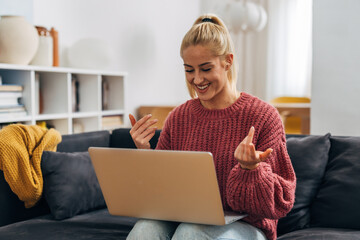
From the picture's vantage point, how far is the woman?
52.3 inches

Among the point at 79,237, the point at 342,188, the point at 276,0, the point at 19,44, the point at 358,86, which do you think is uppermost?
the point at 276,0

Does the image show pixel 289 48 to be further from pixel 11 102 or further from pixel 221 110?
pixel 221 110

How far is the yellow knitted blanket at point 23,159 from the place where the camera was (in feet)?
6.15

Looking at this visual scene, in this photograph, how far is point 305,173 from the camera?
1.84 meters

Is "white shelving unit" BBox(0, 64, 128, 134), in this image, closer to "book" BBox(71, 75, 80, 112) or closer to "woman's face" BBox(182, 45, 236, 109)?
"book" BBox(71, 75, 80, 112)

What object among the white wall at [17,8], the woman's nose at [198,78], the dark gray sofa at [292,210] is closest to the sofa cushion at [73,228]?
the dark gray sofa at [292,210]

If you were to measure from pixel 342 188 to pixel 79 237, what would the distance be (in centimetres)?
103

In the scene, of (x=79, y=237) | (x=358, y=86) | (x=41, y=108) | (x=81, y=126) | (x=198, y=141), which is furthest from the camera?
(x=81, y=126)

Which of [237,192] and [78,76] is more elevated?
[78,76]

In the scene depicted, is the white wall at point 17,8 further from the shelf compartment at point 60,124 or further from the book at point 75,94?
the shelf compartment at point 60,124

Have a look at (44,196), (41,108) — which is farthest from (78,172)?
(41,108)

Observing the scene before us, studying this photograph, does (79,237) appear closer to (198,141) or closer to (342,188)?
(198,141)

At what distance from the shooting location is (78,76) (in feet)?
11.4

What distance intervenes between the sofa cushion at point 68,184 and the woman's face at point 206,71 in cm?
75
